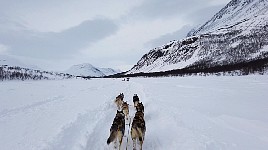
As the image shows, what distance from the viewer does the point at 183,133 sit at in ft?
23.7

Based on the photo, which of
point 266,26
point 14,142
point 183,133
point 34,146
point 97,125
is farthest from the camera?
point 266,26

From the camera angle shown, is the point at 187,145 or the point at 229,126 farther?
the point at 229,126

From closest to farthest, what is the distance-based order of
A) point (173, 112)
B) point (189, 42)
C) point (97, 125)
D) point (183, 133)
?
point (183, 133) → point (97, 125) → point (173, 112) → point (189, 42)

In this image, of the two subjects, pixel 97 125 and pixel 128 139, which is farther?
pixel 97 125

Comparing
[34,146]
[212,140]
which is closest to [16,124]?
[34,146]

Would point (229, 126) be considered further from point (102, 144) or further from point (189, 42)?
point (189, 42)

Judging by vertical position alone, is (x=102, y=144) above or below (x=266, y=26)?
below

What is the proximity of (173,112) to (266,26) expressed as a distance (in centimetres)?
15612

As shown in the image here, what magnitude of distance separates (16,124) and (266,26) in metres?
159

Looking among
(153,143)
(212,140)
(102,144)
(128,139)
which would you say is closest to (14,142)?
(102,144)

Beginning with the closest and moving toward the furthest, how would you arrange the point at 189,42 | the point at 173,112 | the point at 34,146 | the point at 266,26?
the point at 34,146 < the point at 173,112 < the point at 266,26 < the point at 189,42

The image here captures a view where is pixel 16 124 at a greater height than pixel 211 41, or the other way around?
pixel 211 41

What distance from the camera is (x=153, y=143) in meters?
6.86

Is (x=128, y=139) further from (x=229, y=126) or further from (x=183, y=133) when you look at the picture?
Answer: (x=229, y=126)
